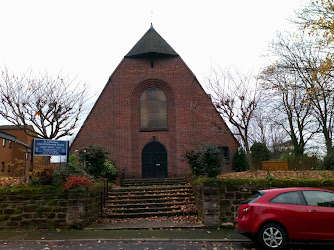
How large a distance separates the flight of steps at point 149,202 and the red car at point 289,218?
180 inches

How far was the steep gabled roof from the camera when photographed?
21.3 meters

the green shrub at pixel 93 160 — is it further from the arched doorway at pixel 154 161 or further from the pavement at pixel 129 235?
the arched doorway at pixel 154 161

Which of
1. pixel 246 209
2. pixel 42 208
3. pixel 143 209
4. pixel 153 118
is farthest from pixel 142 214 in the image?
pixel 153 118

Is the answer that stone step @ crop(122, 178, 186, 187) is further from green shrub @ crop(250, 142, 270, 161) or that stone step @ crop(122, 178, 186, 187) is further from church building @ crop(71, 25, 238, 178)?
green shrub @ crop(250, 142, 270, 161)

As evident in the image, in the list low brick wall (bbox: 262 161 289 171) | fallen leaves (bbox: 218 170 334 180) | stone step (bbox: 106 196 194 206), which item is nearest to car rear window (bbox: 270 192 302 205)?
fallen leaves (bbox: 218 170 334 180)

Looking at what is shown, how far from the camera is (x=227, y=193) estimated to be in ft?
31.8

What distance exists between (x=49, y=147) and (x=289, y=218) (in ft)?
26.6

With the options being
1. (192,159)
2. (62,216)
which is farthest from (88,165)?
(192,159)

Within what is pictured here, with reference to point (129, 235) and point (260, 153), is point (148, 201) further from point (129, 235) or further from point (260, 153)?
point (260, 153)

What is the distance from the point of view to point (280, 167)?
1627cm

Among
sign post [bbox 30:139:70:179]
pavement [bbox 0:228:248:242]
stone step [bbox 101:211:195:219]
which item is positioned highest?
sign post [bbox 30:139:70:179]

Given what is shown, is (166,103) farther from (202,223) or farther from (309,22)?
(202,223)

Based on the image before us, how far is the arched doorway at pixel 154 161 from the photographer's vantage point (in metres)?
20.3

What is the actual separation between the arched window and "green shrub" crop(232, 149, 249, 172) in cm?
514
